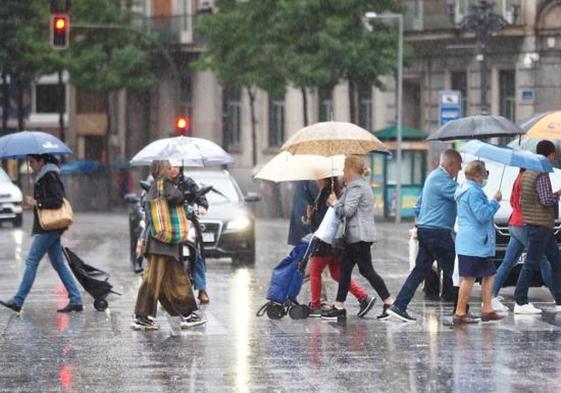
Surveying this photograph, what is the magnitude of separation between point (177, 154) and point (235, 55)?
37685 millimetres

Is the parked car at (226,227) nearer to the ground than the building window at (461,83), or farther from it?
nearer to the ground

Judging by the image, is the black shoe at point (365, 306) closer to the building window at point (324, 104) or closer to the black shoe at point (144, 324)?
the black shoe at point (144, 324)

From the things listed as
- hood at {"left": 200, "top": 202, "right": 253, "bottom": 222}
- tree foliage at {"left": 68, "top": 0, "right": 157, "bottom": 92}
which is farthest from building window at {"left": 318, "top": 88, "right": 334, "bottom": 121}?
hood at {"left": 200, "top": 202, "right": 253, "bottom": 222}

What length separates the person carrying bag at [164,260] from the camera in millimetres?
16781

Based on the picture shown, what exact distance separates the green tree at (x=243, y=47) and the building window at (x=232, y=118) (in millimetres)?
4920

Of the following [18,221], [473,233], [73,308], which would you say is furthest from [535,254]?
[18,221]

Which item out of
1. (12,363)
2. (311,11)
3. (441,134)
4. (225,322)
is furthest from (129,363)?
(311,11)

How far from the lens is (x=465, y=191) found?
16922 millimetres

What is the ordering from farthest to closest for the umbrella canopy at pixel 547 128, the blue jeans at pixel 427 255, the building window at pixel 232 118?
the building window at pixel 232 118 < the umbrella canopy at pixel 547 128 < the blue jeans at pixel 427 255

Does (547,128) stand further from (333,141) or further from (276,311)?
(276,311)

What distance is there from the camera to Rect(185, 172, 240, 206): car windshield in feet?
94.0

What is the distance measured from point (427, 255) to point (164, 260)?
259cm

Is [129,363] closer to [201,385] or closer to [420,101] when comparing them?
[201,385]

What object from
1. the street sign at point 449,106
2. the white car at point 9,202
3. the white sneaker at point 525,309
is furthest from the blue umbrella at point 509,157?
the white car at point 9,202
